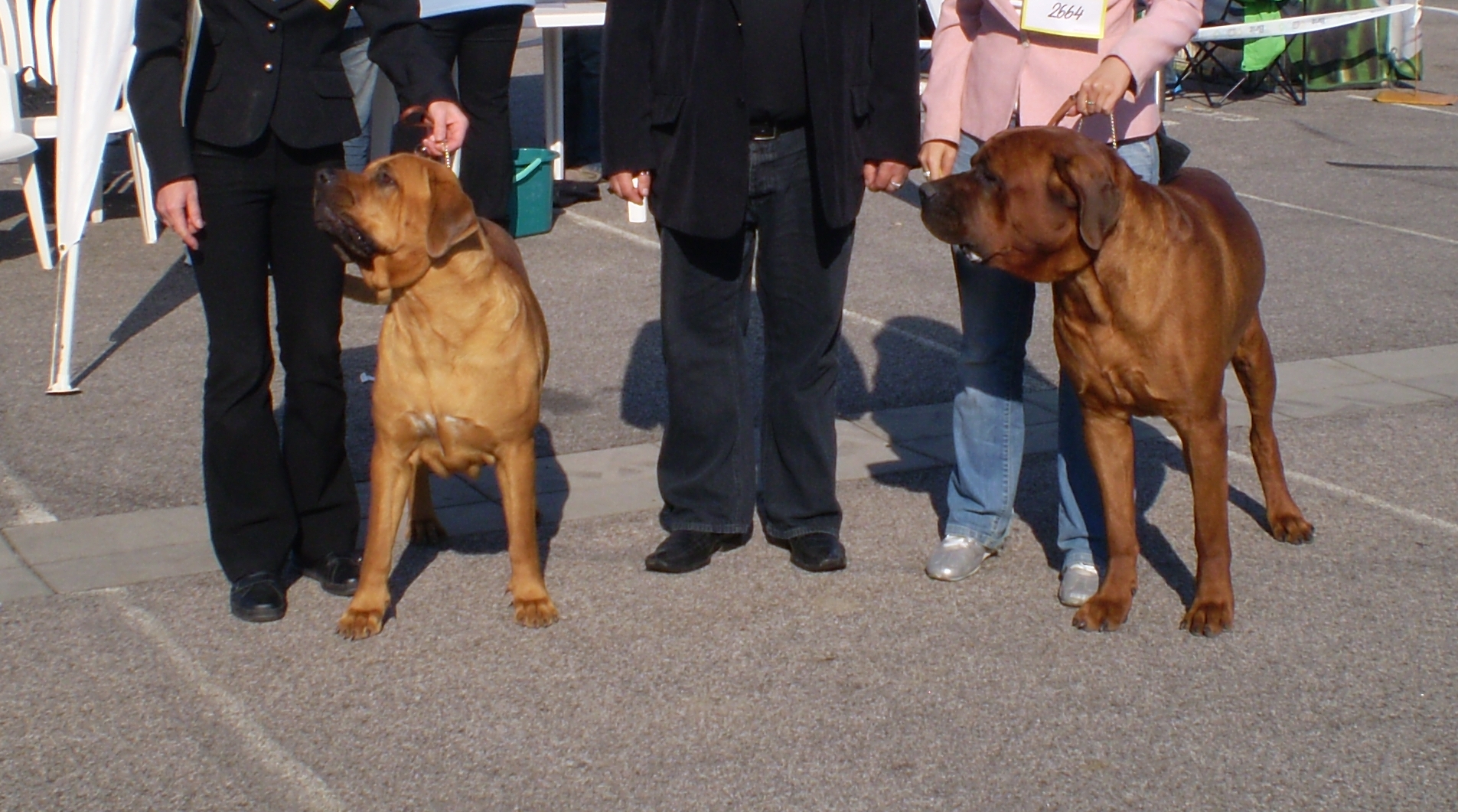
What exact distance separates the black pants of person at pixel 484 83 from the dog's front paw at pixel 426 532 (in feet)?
9.20

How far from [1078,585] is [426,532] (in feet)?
6.47

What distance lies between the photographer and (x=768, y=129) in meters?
4.10

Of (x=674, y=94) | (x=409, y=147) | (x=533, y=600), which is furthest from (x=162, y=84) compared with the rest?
(x=409, y=147)

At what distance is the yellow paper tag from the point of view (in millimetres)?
3852

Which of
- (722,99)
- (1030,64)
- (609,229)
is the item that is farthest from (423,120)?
(609,229)

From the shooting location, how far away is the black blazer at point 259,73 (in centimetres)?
366

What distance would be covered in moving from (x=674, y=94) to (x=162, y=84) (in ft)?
4.23

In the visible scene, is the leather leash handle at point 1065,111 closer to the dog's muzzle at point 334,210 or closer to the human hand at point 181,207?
the dog's muzzle at point 334,210

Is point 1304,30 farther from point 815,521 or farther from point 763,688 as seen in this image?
point 763,688

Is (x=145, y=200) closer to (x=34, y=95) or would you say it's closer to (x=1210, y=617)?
(x=34, y=95)

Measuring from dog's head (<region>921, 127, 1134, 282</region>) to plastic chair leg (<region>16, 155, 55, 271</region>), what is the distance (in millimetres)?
5905

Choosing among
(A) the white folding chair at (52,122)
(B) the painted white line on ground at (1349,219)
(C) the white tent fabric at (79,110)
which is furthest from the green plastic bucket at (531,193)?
(B) the painted white line on ground at (1349,219)

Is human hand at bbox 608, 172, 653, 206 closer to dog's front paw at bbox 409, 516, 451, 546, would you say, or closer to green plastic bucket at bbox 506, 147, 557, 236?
dog's front paw at bbox 409, 516, 451, 546

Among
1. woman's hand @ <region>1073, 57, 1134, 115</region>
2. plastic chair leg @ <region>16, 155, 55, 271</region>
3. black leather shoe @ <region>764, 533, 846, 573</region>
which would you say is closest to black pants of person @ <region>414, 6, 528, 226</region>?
plastic chair leg @ <region>16, 155, 55, 271</region>
